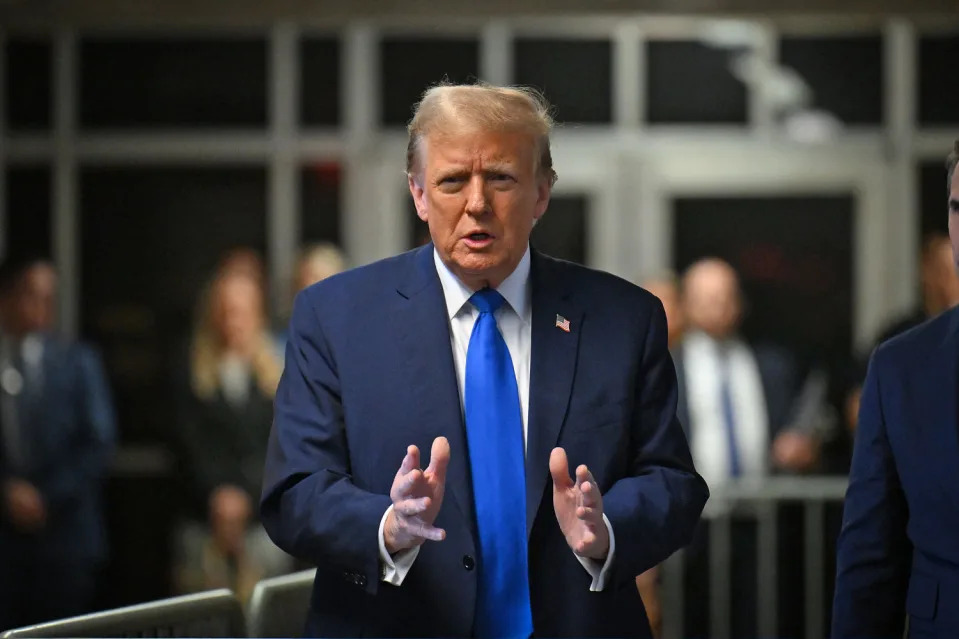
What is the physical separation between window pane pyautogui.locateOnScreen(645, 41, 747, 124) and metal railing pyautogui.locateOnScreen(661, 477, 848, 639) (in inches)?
109

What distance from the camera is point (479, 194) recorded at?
2711mm

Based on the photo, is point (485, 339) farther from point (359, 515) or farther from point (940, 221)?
point (940, 221)

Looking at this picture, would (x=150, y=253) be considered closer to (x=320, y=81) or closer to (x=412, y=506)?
(x=320, y=81)

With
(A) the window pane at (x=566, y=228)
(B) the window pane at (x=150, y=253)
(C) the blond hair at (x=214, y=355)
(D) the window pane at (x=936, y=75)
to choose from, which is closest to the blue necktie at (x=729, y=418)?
(C) the blond hair at (x=214, y=355)

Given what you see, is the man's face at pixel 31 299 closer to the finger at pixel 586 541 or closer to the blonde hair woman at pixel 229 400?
the blonde hair woman at pixel 229 400

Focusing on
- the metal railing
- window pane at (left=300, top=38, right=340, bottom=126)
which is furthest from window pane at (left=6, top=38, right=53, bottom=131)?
the metal railing

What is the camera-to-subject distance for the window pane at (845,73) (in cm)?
902

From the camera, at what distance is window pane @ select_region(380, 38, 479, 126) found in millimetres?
9094

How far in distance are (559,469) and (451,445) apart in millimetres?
211

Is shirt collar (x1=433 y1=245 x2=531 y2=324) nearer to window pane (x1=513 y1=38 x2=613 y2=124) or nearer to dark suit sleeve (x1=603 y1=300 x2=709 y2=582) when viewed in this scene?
dark suit sleeve (x1=603 y1=300 x2=709 y2=582)

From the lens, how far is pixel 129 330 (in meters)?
9.05

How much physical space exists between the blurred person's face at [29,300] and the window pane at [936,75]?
4677 millimetres

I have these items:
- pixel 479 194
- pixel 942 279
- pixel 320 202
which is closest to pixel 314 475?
pixel 479 194

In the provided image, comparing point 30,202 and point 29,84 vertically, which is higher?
point 29,84
